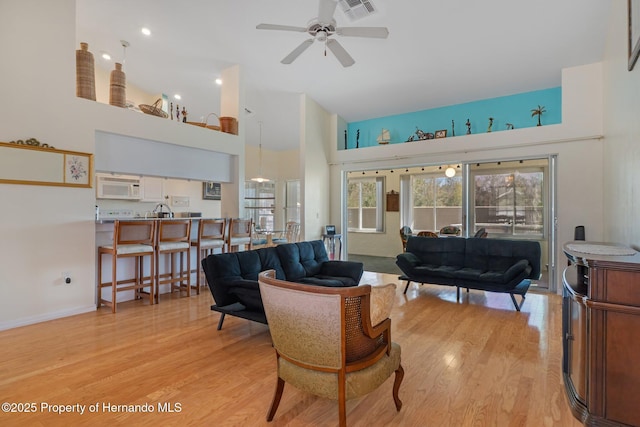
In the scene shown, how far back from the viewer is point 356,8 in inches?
156

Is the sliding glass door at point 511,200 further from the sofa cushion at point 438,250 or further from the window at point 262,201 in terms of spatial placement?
the window at point 262,201

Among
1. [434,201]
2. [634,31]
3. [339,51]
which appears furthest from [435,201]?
[634,31]

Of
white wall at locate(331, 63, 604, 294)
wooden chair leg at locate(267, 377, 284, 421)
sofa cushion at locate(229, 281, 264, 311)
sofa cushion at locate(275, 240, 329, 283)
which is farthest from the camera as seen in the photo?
white wall at locate(331, 63, 604, 294)

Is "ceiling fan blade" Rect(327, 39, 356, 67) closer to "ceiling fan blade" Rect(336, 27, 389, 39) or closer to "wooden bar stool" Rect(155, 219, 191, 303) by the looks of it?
"ceiling fan blade" Rect(336, 27, 389, 39)

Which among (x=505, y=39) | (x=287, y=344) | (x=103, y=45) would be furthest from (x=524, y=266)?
(x=103, y=45)

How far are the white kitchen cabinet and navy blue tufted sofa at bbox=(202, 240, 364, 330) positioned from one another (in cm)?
453

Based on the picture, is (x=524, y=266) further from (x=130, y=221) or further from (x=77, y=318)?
(x=77, y=318)

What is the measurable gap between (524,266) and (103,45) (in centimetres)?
719

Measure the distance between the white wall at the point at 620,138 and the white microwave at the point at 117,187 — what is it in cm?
774

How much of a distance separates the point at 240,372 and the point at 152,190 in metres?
5.91

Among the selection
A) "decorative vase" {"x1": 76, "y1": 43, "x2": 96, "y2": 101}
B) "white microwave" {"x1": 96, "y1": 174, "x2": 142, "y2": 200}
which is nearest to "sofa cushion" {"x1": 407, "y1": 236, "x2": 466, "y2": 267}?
"decorative vase" {"x1": 76, "y1": 43, "x2": 96, "y2": 101}

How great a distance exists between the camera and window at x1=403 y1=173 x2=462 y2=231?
8352mm

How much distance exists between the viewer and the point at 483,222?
6.05m

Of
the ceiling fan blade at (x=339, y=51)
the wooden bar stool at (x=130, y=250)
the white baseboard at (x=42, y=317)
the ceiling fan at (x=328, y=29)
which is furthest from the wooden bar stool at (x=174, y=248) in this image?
the ceiling fan blade at (x=339, y=51)
